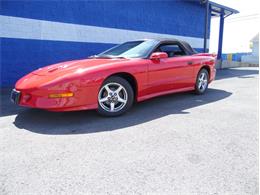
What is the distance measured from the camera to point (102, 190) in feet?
6.47

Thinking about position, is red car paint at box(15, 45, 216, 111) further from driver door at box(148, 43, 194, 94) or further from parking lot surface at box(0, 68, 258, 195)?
parking lot surface at box(0, 68, 258, 195)

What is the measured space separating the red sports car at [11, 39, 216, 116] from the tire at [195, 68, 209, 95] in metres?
0.25

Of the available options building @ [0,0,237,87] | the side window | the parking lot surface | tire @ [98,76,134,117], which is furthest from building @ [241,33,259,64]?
tire @ [98,76,134,117]

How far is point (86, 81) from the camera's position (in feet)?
11.8

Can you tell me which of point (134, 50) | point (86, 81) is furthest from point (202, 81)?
point (86, 81)

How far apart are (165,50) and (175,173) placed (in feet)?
10.6

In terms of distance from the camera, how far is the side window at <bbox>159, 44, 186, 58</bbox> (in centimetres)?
498

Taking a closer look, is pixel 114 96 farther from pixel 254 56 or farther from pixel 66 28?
pixel 254 56

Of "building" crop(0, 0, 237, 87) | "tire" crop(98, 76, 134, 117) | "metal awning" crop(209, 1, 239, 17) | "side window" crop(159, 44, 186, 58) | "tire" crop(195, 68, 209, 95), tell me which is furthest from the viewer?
"metal awning" crop(209, 1, 239, 17)

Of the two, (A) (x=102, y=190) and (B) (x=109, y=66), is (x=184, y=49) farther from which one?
(A) (x=102, y=190)

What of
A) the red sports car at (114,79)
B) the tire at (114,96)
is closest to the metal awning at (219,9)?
the red sports car at (114,79)

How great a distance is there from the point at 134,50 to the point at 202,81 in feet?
6.90

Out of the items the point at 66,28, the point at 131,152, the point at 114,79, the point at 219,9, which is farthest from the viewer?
the point at 219,9

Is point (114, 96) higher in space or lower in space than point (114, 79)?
lower
